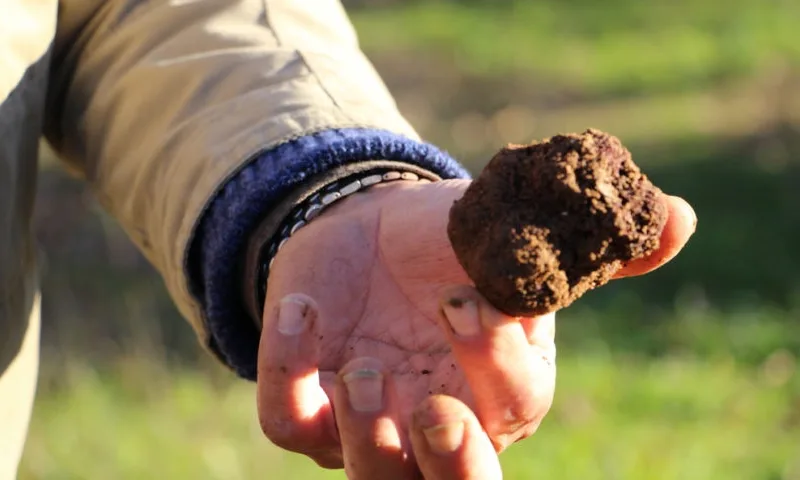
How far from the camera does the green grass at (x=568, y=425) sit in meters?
3.60

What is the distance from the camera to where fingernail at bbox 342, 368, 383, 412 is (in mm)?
1565

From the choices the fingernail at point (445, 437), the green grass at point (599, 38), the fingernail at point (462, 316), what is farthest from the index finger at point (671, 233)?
the green grass at point (599, 38)

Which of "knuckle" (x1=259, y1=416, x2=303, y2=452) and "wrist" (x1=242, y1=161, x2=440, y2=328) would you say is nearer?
"knuckle" (x1=259, y1=416, x2=303, y2=452)

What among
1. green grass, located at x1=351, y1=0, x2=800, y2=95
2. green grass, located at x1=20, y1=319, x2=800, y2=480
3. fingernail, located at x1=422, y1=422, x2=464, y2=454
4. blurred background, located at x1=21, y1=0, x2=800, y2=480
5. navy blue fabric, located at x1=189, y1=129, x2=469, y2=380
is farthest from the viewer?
green grass, located at x1=351, y1=0, x2=800, y2=95

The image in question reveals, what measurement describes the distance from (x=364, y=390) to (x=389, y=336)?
0.22 metres

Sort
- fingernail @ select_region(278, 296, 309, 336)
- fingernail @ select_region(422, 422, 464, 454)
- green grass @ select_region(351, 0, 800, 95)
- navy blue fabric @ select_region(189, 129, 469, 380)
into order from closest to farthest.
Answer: fingernail @ select_region(422, 422, 464, 454) < fingernail @ select_region(278, 296, 309, 336) < navy blue fabric @ select_region(189, 129, 469, 380) < green grass @ select_region(351, 0, 800, 95)

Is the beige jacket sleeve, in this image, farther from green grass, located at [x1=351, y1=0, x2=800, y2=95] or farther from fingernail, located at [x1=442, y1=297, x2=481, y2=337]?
green grass, located at [x1=351, y1=0, x2=800, y2=95]

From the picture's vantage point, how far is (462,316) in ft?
5.06

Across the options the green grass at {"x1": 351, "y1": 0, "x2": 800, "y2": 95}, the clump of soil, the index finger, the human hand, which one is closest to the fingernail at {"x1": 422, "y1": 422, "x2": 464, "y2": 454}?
the human hand

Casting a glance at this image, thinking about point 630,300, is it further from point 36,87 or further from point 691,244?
point 36,87

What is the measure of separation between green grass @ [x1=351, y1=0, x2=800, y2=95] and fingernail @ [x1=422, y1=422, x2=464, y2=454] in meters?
6.94

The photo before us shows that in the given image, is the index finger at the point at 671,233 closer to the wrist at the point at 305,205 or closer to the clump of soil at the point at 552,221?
the clump of soil at the point at 552,221

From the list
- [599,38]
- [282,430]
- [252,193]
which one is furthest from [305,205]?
[599,38]

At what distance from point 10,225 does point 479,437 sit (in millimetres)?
963
